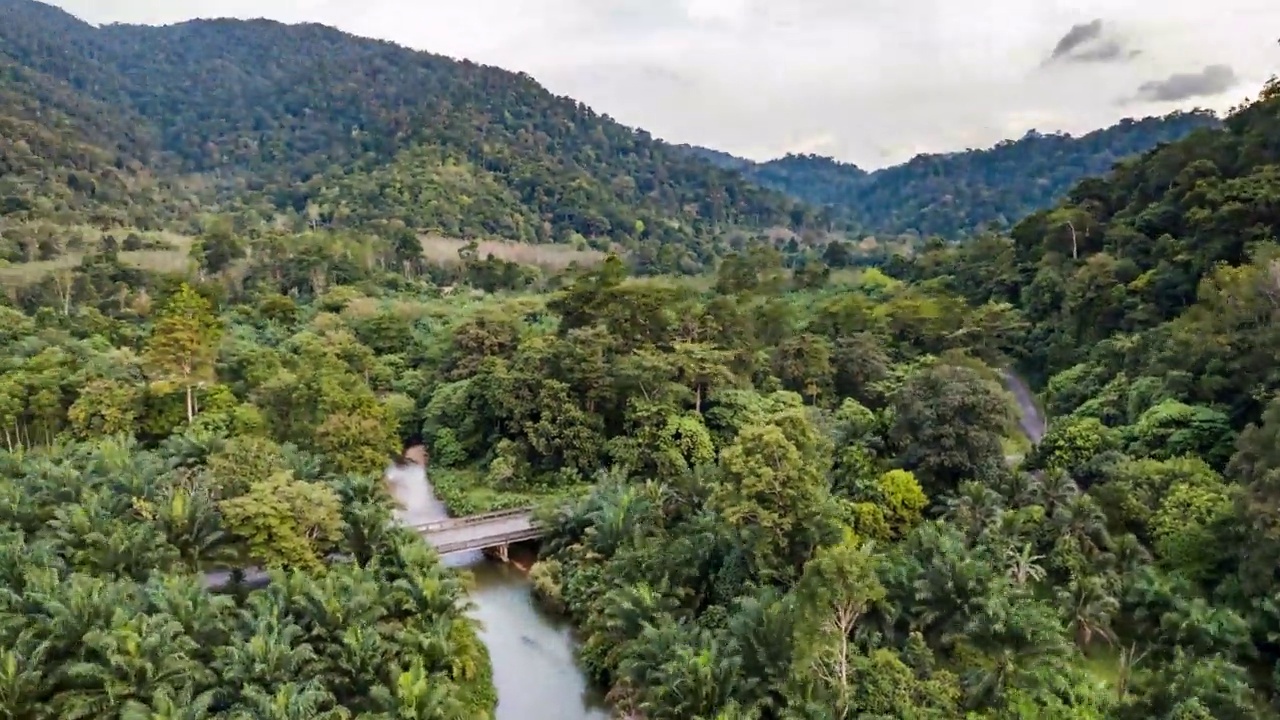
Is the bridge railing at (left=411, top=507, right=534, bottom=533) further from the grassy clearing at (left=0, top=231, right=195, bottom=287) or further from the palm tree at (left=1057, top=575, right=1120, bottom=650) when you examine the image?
the grassy clearing at (left=0, top=231, right=195, bottom=287)

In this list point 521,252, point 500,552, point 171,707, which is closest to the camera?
point 171,707

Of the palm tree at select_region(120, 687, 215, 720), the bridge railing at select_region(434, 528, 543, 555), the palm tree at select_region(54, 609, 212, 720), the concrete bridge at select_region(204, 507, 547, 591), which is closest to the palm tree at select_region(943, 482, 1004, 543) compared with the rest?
the concrete bridge at select_region(204, 507, 547, 591)

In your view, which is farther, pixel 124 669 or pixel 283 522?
pixel 283 522

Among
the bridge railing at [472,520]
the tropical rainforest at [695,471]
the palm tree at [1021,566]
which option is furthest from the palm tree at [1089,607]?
the bridge railing at [472,520]

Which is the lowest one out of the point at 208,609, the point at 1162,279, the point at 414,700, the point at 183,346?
the point at 414,700

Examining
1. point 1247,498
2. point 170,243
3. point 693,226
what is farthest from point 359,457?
point 693,226

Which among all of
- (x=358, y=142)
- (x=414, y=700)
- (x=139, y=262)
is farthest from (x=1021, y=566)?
(x=358, y=142)

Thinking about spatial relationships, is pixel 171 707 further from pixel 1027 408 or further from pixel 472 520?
pixel 1027 408
